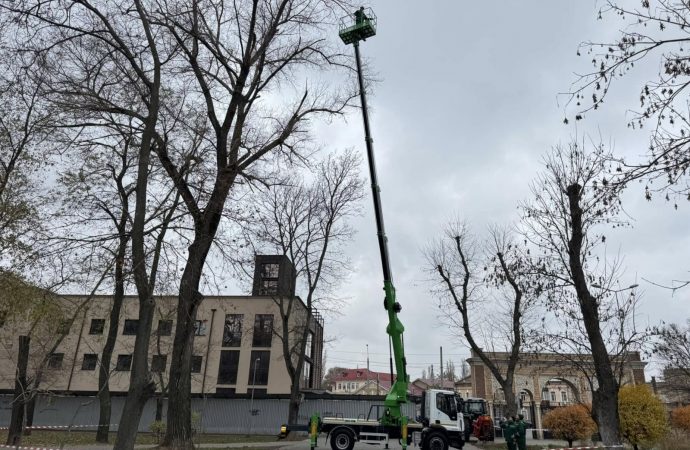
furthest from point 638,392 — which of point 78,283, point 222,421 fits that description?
point 222,421

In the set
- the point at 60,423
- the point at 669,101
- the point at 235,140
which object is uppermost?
the point at 235,140

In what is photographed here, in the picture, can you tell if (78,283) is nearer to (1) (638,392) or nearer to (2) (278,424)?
(1) (638,392)

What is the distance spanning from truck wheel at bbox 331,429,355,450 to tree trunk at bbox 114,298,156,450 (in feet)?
29.8

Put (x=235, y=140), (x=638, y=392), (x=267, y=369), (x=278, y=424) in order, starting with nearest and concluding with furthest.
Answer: (x=235, y=140)
(x=638, y=392)
(x=278, y=424)
(x=267, y=369)

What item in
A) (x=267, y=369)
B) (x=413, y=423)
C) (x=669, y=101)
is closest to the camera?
(x=669, y=101)

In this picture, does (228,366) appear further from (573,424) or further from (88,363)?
(573,424)

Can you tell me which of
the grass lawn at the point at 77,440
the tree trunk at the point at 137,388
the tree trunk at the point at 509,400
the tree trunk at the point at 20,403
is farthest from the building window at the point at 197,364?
the tree trunk at the point at 137,388

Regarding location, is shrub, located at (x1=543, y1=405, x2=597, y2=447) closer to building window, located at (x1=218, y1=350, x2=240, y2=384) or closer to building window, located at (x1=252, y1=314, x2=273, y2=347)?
building window, located at (x1=252, y1=314, x2=273, y2=347)

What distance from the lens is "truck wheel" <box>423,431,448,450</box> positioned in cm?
1864

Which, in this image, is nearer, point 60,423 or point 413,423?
point 413,423

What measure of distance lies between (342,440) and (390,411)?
3307mm

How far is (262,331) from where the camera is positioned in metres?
43.7

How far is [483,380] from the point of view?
51.0 metres

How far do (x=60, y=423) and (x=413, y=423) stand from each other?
30614mm
